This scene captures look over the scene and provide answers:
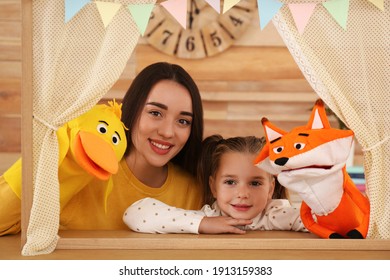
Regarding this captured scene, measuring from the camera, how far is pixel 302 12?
209 centimetres

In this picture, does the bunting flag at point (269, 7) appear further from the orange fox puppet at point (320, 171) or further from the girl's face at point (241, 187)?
the girl's face at point (241, 187)

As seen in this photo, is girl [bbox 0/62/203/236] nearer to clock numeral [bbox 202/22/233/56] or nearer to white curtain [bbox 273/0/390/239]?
white curtain [bbox 273/0/390/239]

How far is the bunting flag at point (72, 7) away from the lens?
6.66ft

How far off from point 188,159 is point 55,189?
89 cm

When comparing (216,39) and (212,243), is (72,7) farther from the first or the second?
(216,39)

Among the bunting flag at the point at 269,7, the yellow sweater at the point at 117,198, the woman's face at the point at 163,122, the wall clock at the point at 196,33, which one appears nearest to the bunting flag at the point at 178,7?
the bunting flag at the point at 269,7

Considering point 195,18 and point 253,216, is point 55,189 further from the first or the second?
point 195,18

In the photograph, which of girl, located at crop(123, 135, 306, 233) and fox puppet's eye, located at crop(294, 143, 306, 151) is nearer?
fox puppet's eye, located at crop(294, 143, 306, 151)

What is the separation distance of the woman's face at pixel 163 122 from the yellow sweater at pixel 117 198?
123 millimetres

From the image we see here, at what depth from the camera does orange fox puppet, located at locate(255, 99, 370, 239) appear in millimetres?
2066

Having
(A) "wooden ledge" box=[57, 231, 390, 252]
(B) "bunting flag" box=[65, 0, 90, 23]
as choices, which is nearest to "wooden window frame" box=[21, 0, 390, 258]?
(A) "wooden ledge" box=[57, 231, 390, 252]

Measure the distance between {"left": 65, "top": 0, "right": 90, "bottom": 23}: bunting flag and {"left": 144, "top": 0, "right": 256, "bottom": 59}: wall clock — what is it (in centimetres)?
245

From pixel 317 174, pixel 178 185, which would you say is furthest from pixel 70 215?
pixel 317 174

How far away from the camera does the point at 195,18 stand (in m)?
4.51
